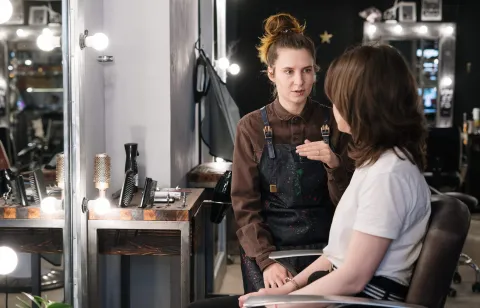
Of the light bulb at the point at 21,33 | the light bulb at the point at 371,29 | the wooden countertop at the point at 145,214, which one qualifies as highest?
the light bulb at the point at 371,29

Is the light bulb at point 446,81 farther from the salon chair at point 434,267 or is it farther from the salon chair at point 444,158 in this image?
the salon chair at point 434,267

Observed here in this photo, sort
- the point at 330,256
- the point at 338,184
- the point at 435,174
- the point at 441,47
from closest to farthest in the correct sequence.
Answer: the point at 330,256
the point at 338,184
the point at 435,174
the point at 441,47

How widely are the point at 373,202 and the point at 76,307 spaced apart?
1610 mm

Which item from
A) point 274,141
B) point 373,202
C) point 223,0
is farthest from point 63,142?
point 223,0

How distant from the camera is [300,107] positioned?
→ 8.13 feet

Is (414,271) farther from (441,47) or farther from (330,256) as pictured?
(441,47)

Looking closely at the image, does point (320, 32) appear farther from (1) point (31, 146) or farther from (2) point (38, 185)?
(1) point (31, 146)

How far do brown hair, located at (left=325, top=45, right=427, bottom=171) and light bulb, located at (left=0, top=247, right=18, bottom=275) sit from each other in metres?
1.15

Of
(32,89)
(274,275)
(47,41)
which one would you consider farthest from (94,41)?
(274,275)

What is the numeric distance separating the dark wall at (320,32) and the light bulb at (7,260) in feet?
15.2

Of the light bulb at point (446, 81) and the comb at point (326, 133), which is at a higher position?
the light bulb at point (446, 81)

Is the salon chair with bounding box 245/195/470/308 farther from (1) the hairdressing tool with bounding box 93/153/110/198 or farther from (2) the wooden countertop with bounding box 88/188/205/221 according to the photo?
(1) the hairdressing tool with bounding box 93/153/110/198

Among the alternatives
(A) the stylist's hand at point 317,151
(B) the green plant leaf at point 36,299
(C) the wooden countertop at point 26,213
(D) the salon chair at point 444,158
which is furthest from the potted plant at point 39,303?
(D) the salon chair at point 444,158

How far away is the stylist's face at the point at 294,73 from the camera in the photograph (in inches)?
95.3
